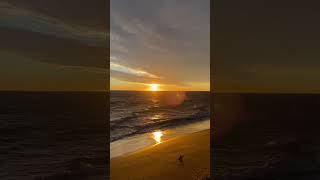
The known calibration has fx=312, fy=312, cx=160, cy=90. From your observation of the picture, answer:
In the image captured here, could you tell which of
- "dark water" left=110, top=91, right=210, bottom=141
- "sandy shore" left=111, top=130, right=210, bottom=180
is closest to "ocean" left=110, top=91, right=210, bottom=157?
"dark water" left=110, top=91, right=210, bottom=141

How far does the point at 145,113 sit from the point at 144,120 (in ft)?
2.40

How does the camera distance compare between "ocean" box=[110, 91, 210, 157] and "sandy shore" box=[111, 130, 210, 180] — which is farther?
"ocean" box=[110, 91, 210, 157]

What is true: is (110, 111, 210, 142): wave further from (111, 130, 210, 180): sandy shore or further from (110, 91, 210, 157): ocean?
(111, 130, 210, 180): sandy shore

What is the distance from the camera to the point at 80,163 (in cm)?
297

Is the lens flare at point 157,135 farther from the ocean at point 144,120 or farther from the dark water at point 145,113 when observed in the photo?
the dark water at point 145,113

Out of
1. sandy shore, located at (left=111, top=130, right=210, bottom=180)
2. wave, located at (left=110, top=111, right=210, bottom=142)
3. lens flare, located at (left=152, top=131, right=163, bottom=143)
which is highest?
wave, located at (left=110, top=111, right=210, bottom=142)

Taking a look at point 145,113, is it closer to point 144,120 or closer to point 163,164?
point 144,120

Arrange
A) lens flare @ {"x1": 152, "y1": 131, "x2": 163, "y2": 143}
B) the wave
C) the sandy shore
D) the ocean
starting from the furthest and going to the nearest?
lens flare @ {"x1": 152, "y1": 131, "x2": 163, "y2": 143}
the wave
the ocean
the sandy shore

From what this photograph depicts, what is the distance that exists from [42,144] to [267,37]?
248cm

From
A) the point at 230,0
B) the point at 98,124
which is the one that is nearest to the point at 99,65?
the point at 98,124

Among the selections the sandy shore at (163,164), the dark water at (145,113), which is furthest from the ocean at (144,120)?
the sandy shore at (163,164)

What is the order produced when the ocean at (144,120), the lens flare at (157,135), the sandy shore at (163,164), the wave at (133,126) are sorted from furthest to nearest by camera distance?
the lens flare at (157,135)
the wave at (133,126)
the ocean at (144,120)
the sandy shore at (163,164)

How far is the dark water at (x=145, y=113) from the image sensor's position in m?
4.83

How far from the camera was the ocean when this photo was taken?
4.06 meters
